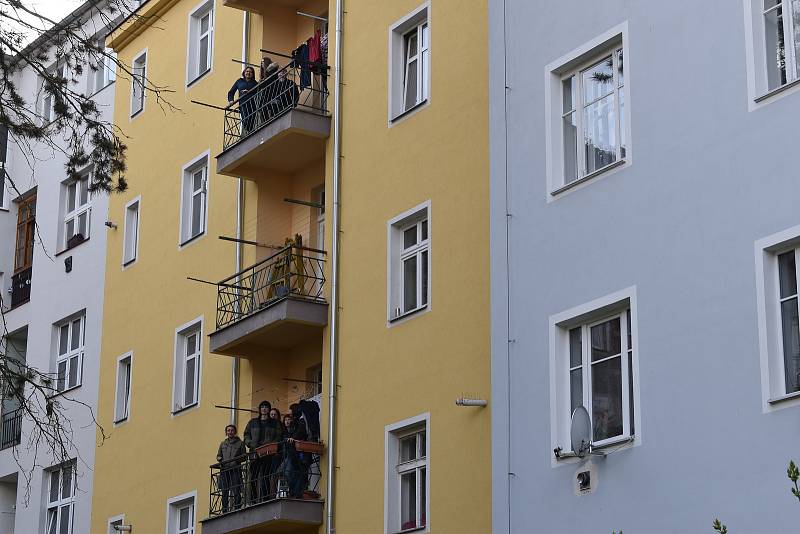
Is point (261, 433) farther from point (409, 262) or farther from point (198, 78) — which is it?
point (198, 78)

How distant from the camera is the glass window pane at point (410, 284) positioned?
23578 millimetres

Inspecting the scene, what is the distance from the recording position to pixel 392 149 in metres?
24.2

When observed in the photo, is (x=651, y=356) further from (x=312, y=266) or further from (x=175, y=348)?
(x=175, y=348)

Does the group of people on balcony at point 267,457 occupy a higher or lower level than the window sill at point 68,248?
lower

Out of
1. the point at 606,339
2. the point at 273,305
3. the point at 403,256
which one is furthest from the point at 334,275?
the point at 606,339

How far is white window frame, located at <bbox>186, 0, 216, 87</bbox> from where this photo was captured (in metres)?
31.7

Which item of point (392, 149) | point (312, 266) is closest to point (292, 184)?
point (312, 266)

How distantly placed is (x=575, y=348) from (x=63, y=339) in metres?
19.3

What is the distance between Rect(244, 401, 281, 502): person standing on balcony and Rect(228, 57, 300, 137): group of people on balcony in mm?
5002

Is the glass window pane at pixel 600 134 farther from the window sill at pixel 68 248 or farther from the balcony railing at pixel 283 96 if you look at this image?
the window sill at pixel 68 248

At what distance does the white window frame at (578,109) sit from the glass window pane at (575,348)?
68.6 inches

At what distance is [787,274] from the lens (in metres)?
16.8

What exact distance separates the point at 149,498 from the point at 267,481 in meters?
5.52

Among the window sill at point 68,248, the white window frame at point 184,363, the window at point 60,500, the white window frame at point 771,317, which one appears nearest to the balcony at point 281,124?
the white window frame at point 184,363
